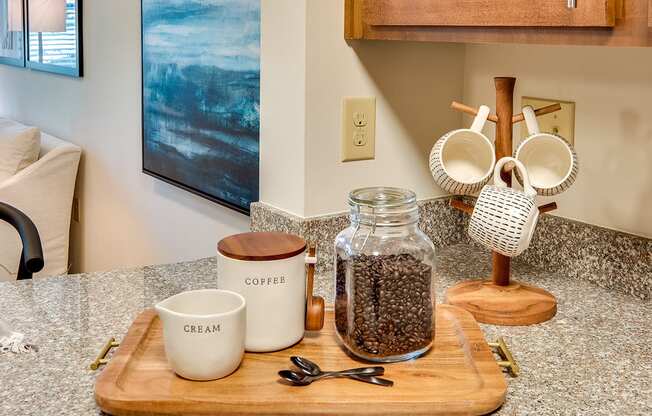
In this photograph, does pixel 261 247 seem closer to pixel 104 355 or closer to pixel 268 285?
pixel 268 285

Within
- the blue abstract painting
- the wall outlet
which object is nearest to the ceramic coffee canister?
the blue abstract painting

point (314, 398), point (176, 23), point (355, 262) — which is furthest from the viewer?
point (176, 23)

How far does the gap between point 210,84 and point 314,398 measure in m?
1.27

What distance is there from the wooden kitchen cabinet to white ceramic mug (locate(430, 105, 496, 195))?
131 mm

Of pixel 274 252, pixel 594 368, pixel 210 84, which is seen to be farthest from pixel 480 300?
pixel 210 84

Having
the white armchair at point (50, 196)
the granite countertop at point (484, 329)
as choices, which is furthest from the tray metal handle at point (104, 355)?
the white armchair at point (50, 196)

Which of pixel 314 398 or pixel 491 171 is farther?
pixel 491 171

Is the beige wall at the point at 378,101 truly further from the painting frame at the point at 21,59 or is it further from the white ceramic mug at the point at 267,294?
the painting frame at the point at 21,59

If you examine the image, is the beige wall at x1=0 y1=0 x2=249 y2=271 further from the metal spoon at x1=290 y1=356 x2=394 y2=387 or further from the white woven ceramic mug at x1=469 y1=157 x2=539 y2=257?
the metal spoon at x1=290 y1=356 x2=394 y2=387

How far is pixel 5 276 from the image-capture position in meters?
2.87

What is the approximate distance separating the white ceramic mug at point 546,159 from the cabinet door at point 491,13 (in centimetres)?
16

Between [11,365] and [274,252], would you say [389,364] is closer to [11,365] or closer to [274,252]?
[274,252]

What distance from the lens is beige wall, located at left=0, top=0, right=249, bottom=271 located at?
2.27 meters

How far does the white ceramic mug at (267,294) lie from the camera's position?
0.97 metres
